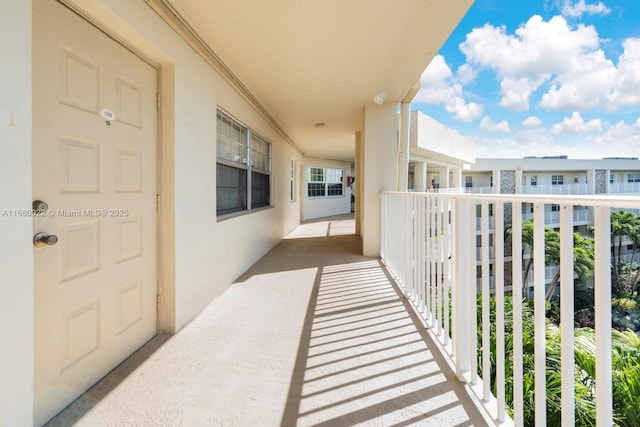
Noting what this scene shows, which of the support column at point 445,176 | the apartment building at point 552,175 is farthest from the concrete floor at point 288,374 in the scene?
the apartment building at point 552,175

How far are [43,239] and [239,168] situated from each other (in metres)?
2.86

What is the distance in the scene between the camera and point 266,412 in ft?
4.77

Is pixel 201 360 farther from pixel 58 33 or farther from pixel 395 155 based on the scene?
pixel 395 155

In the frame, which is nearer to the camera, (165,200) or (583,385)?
(583,385)

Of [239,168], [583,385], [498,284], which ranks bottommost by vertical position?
[583,385]

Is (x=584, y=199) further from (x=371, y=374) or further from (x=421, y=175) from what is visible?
(x=421, y=175)

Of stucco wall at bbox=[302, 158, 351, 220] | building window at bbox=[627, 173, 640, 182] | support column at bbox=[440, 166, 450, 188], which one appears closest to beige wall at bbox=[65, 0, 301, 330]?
stucco wall at bbox=[302, 158, 351, 220]

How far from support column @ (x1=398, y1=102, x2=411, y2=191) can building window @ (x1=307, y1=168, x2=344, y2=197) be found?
258 inches

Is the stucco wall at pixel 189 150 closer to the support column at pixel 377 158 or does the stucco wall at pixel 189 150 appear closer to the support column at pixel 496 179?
the support column at pixel 377 158

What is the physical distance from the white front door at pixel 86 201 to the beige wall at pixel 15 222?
189 mm

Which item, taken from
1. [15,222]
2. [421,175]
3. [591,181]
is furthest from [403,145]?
[591,181]

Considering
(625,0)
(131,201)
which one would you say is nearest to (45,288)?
(131,201)

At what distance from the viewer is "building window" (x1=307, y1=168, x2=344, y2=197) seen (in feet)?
38.9

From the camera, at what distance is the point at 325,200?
12867mm
